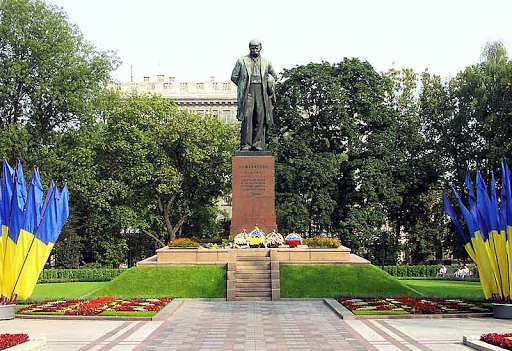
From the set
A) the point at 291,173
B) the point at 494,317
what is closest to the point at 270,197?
the point at 494,317

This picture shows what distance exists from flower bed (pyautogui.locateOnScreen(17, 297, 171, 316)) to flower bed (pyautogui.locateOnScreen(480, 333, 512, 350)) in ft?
26.7

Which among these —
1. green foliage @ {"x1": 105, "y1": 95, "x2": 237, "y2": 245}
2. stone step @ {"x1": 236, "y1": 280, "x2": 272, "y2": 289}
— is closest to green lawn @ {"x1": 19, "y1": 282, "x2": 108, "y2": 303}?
stone step @ {"x1": 236, "y1": 280, "x2": 272, "y2": 289}

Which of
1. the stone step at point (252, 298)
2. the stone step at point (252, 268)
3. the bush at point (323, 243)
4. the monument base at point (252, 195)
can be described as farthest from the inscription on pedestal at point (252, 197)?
the stone step at point (252, 298)

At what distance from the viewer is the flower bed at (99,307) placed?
1698cm

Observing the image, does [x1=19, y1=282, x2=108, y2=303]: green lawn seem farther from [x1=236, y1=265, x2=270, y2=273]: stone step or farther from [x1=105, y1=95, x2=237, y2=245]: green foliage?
[x1=105, y1=95, x2=237, y2=245]: green foliage

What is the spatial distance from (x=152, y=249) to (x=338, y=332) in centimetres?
3633

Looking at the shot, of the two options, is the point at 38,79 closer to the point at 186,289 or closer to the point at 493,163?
the point at 186,289

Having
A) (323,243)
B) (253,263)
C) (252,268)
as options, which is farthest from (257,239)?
(323,243)

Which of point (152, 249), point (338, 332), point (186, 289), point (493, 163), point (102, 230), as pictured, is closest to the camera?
point (338, 332)

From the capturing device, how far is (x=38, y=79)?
123 feet

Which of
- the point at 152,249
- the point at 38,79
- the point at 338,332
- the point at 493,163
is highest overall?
the point at 38,79

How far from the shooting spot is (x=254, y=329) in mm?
14742

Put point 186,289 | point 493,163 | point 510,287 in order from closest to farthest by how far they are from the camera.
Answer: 1. point 510,287
2. point 186,289
3. point 493,163

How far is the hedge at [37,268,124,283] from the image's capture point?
1320 inches
